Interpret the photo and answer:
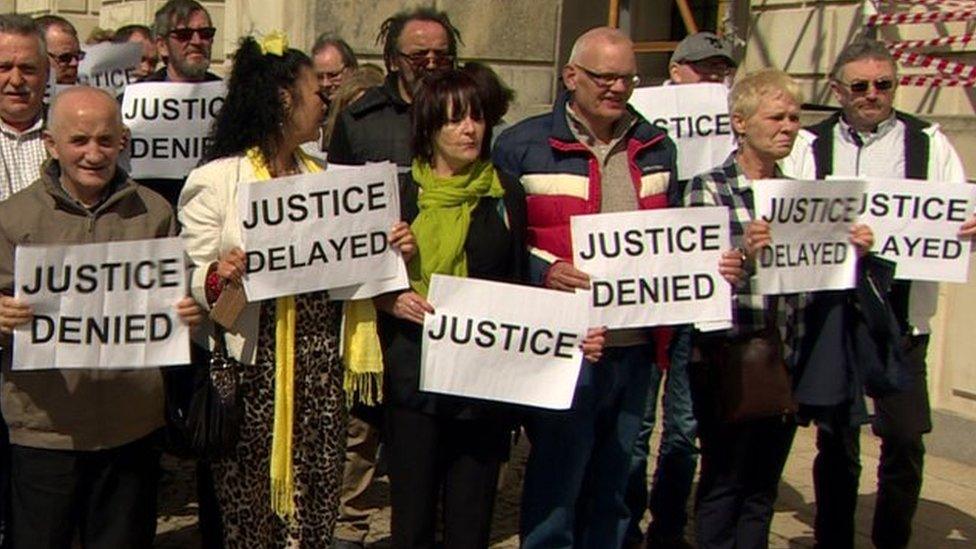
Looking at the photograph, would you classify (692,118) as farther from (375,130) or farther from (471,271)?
(471,271)

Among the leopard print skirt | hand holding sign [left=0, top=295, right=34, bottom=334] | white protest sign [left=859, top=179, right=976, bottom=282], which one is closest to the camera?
hand holding sign [left=0, top=295, right=34, bottom=334]

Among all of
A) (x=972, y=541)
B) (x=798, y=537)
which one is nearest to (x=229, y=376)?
(x=798, y=537)

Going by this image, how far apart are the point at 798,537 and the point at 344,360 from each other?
8.38 ft

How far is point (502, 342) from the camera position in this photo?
4.36 metres

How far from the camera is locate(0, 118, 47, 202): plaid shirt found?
4.56m

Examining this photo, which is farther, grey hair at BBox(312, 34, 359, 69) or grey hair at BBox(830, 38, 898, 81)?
grey hair at BBox(312, 34, 359, 69)

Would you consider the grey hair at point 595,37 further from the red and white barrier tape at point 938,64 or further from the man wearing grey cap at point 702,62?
the red and white barrier tape at point 938,64

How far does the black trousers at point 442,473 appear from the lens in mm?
4359

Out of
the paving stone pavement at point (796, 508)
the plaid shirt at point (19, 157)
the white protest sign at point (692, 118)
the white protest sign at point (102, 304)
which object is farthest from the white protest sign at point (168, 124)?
the white protest sign at point (102, 304)

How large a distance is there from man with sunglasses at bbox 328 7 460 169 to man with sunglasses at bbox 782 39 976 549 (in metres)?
1.41

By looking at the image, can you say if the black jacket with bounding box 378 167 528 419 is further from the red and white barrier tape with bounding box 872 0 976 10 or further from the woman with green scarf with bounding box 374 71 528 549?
the red and white barrier tape with bounding box 872 0 976 10

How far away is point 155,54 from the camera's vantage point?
25.8 feet

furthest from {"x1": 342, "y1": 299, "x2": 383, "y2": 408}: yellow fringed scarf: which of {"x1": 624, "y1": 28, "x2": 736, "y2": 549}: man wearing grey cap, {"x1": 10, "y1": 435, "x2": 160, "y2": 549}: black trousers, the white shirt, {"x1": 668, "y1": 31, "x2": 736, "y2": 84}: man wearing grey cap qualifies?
{"x1": 668, "y1": 31, "x2": 736, "y2": 84}: man wearing grey cap

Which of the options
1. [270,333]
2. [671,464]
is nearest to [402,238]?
[270,333]
